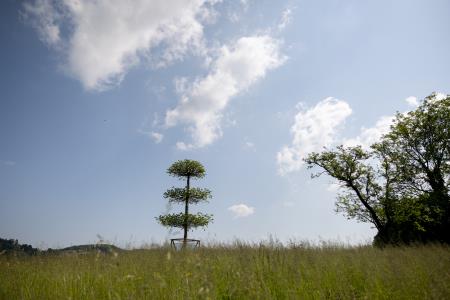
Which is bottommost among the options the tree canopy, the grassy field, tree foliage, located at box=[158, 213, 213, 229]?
the grassy field

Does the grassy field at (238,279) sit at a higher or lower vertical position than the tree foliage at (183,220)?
lower

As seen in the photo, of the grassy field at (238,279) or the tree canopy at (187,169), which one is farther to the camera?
the tree canopy at (187,169)

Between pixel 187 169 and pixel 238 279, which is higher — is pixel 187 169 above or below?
above

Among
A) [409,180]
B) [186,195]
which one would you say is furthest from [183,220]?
[409,180]

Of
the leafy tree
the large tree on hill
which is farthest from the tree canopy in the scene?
the large tree on hill

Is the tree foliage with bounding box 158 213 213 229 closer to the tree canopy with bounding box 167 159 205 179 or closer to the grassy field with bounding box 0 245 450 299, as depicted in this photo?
the tree canopy with bounding box 167 159 205 179

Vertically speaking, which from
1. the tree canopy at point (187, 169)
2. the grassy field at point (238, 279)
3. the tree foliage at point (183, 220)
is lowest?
the grassy field at point (238, 279)

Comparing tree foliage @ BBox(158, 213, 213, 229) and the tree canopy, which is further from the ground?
the tree canopy

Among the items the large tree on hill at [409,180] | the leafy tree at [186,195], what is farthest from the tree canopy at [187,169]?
the large tree on hill at [409,180]

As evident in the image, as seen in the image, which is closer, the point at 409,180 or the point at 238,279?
the point at 238,279

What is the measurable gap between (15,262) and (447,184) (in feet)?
82.8

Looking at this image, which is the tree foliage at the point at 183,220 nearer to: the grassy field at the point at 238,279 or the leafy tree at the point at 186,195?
the leafy tree at the point at 186,195

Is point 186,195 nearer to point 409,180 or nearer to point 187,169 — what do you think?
point 187,169

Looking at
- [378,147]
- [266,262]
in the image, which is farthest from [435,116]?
[266,262]
